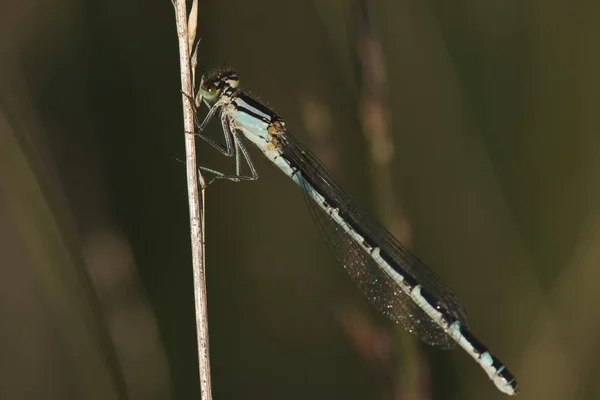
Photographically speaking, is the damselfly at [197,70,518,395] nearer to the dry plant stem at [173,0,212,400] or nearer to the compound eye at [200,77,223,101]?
the compound eye at [200,77,223,101]

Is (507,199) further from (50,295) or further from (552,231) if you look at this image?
(50,295)

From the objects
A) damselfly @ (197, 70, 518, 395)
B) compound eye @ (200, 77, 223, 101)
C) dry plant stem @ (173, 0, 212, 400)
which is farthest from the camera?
damselfly @ (197, 70, 518, 395)

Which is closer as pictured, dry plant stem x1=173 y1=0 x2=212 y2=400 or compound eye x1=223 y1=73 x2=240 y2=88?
dry plant stem x1=173 y1=0 x2=212 y2=400

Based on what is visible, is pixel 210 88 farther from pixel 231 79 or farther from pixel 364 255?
pixel 364 255

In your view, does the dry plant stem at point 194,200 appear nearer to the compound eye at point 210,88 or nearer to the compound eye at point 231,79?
the compound eye at point 210,88

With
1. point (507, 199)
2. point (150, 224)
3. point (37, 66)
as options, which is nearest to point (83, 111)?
point (37, 66)

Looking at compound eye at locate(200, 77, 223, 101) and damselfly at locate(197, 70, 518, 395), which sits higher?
compound eye at locate(200, 77, 223, 101)

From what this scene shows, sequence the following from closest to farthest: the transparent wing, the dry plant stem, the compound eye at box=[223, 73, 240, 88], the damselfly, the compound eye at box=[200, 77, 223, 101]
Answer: the dry plant stem
the compound eye at box=[200, 77, 223, 101]
the compound eye at box=[223, 73, 240, 88]
the damselfly
the transparent wing

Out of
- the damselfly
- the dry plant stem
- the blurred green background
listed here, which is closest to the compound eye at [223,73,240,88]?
the damselfly
